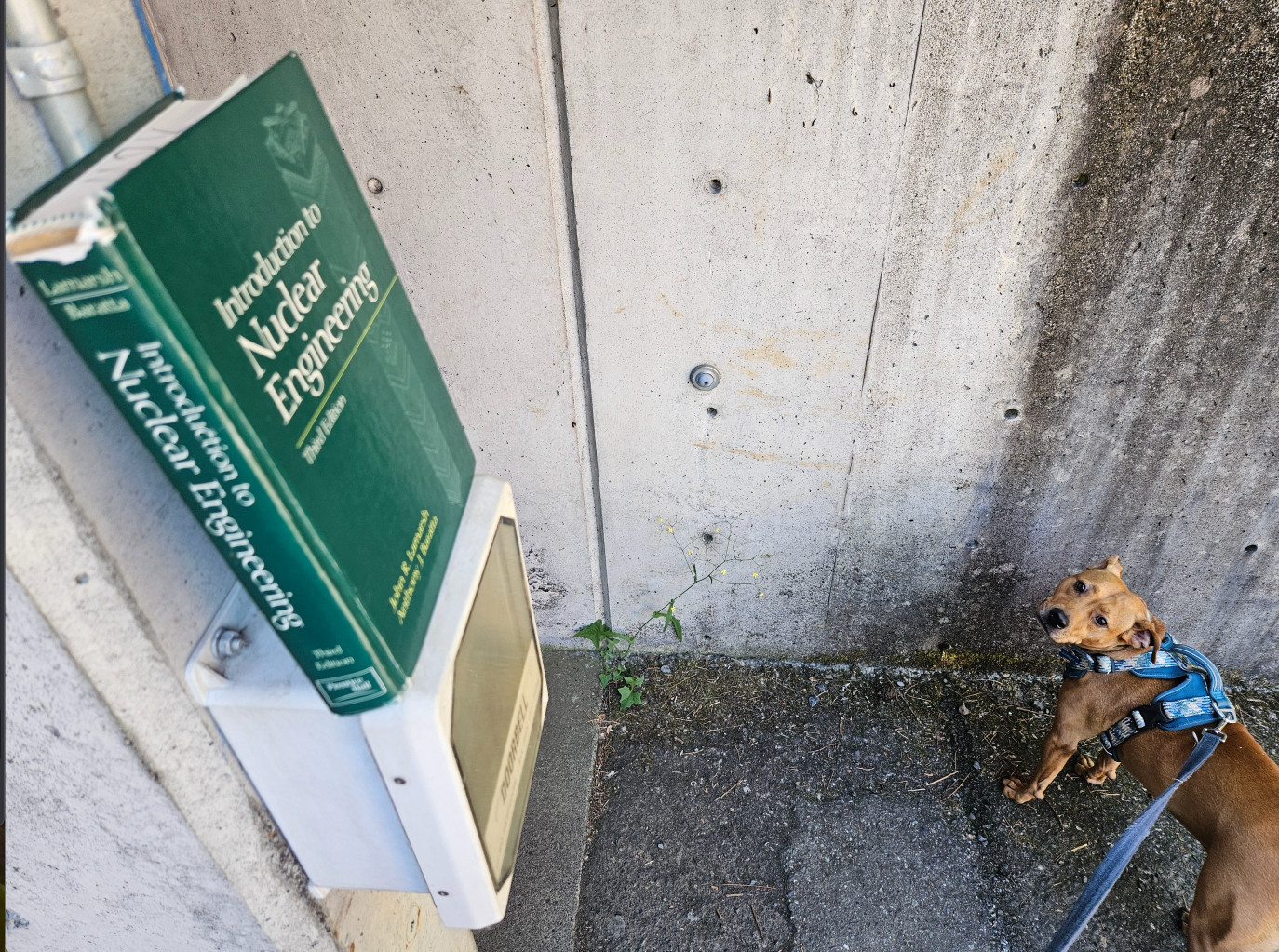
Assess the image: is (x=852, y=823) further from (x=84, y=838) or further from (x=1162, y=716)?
(x=84, y=838)

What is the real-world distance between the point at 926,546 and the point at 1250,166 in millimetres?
1578

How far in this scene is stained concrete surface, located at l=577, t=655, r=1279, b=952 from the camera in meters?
2.58

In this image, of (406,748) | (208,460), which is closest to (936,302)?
(406,748)

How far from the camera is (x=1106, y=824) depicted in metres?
2.84

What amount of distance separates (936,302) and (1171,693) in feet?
4.90

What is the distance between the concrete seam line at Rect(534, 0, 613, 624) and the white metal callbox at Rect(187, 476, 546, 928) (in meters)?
1.22

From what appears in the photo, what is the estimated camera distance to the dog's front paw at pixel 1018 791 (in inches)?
113

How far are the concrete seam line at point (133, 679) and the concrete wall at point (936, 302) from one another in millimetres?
1737

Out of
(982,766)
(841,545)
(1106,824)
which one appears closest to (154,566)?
(841,545)

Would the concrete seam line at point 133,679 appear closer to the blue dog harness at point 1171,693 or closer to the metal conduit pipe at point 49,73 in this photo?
the metal conduit pipe at point 49,73

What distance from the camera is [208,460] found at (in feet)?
2.63

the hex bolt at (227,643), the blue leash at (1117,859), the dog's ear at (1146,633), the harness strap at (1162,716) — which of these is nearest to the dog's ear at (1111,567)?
the dog's ear at (1146,633)

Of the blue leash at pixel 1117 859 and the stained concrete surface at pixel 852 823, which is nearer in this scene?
the blue leash at pixel 1117 859

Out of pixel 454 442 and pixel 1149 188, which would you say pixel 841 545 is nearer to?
pixel 1149 188
